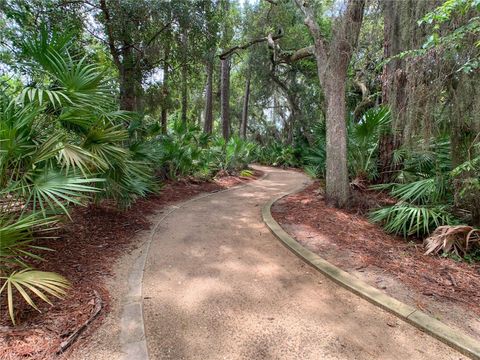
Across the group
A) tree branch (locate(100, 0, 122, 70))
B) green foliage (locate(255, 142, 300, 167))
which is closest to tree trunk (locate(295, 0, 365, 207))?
tree branch (locate(100, 0, 122, 70))

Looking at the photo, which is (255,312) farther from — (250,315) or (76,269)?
(76,269)

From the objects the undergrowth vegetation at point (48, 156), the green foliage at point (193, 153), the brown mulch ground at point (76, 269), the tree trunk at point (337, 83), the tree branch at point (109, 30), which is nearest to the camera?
the brown mulch ground at point (76, 269)

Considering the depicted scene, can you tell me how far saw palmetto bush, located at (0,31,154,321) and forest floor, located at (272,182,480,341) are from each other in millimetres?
2834

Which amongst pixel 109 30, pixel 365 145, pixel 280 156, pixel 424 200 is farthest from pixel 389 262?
pixel 280 156

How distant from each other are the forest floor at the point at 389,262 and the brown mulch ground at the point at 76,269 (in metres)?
2.49

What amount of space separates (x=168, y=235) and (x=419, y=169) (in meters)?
4.68

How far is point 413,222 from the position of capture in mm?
4160

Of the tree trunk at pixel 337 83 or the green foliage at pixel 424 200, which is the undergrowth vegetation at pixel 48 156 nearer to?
the tree trunk at pixel 337 83

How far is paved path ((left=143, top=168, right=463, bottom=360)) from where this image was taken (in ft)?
6.71

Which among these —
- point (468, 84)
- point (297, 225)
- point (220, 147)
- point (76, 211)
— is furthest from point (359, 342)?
point (220, 147)

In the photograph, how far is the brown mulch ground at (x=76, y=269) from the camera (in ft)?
6.43

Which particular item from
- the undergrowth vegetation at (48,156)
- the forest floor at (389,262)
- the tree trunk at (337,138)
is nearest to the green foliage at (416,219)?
→ the forest floor at (389,262)

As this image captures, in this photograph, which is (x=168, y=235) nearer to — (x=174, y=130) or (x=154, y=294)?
(x=154, y=294)

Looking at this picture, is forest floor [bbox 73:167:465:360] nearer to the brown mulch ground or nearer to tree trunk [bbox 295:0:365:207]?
the brown mulch ground
